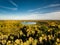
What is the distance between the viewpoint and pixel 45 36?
169cm

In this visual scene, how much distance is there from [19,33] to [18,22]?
0.17 meters

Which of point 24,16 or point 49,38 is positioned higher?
point 24,16

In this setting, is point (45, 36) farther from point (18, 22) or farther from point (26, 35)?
point (18, 22)

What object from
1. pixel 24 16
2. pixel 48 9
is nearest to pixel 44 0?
pixel 48 9

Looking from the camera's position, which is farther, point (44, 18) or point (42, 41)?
Answer: point (44, 18)

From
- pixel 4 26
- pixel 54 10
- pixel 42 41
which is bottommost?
pixel 42 41

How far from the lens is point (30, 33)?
172 cm

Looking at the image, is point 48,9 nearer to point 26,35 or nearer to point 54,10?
point 54,10

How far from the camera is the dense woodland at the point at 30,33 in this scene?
1.66 metres

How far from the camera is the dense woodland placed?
1.66m

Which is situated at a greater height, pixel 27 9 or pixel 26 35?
pixel 27 9

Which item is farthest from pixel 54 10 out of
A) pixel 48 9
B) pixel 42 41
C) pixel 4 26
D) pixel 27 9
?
pixel 4 26

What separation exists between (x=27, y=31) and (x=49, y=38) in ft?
0.80

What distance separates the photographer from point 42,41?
1.66 metres
